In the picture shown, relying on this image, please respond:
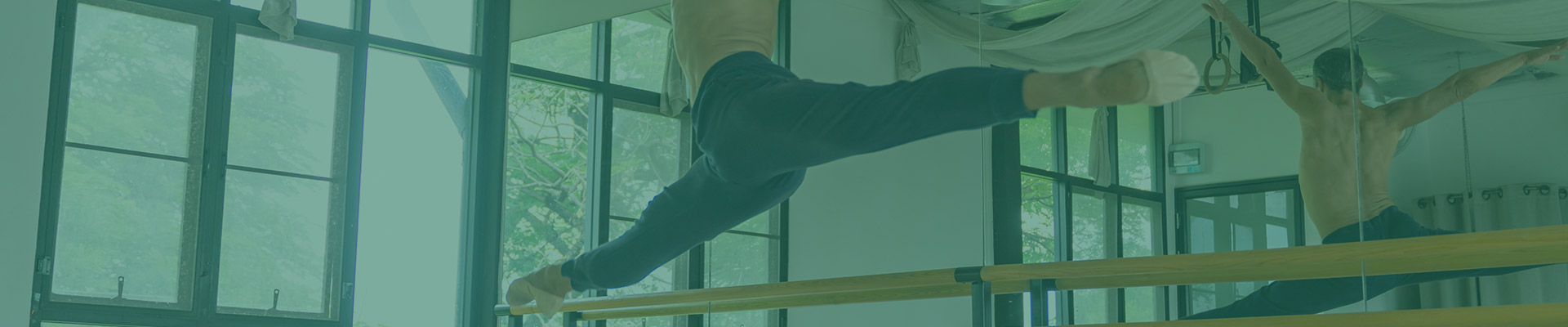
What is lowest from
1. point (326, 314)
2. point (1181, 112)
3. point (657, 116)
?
point (326, 314)

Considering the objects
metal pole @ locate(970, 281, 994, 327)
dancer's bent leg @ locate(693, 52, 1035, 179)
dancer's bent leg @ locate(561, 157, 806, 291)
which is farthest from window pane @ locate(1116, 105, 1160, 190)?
dancer's bent leg @ locate(693, 52, 1035, 179)

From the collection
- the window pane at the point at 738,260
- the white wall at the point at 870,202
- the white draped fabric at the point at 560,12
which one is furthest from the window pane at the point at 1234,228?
the window pane at the point at 738,260

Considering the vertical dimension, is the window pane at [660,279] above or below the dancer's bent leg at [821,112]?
below

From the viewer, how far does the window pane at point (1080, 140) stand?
3.79 metres

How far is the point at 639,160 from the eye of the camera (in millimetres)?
6820

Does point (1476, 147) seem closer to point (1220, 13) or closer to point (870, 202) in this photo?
point (1220, 13)

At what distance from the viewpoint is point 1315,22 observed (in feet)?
10.9

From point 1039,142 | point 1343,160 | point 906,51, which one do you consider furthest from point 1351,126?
point 906,51

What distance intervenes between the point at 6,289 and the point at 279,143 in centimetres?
127

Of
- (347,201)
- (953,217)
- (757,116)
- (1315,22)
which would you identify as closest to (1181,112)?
(1315,22)

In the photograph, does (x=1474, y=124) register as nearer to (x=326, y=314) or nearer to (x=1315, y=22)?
(x=1315, y=22)

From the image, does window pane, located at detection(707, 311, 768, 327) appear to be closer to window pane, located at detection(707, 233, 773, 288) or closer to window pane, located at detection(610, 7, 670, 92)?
window pane, located at detection(707, 233, 773, 288)

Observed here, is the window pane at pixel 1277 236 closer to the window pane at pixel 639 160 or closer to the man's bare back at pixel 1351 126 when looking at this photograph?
the man's bare back at pixel 1351 126

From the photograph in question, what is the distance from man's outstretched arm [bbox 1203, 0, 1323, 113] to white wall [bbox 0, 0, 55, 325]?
13.8ft
